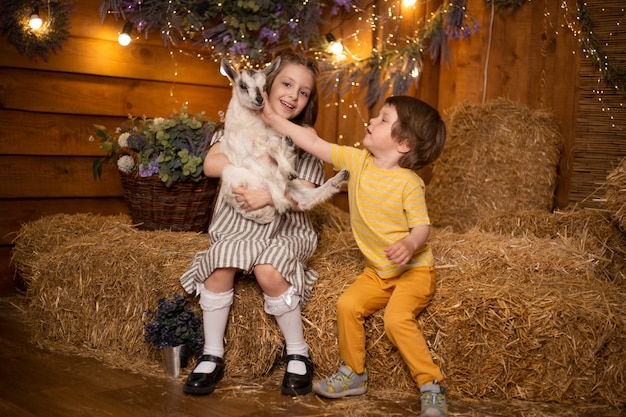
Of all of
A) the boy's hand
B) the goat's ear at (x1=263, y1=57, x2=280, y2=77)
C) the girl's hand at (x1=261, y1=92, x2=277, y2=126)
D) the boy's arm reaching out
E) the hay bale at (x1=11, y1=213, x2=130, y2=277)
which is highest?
the goat's ear at (x1=263, y1=57, x2=280, y2=77)

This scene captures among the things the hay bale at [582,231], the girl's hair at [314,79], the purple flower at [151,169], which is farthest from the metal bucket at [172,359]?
the hay bale at [582,231]

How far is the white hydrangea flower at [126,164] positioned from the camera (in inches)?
149

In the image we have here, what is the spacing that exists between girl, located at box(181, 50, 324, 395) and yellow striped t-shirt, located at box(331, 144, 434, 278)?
27 cm

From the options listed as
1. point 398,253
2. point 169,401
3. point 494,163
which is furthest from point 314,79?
point 494,163

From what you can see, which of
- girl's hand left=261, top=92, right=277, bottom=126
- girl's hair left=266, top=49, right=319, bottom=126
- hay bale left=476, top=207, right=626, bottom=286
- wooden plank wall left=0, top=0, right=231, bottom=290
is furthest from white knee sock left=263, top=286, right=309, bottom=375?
wooden plank wall left=0, top=0, right=231, bottom=290

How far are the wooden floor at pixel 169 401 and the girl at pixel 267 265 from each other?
9cm

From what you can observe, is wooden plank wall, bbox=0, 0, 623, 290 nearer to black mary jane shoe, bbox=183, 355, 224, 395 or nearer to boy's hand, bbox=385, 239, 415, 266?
black mary jane shoe, bbox=183, 355, 224, 395

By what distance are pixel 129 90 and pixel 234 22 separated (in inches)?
31.7

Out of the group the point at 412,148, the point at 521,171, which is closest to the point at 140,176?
the point at 412,148

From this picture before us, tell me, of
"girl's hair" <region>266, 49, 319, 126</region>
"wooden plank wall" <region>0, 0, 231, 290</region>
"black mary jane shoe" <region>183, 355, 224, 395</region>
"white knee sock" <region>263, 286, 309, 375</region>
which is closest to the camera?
"black mary jane shoe" <region>183, 355, 224, 395</region>

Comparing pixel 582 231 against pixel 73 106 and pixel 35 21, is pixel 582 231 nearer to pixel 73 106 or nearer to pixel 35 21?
pixel 73 106

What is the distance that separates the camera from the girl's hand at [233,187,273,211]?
2754 millimetres

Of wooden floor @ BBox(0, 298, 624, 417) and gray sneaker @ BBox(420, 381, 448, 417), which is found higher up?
gray sneaker @ BBox(420, 381, 448, 417)

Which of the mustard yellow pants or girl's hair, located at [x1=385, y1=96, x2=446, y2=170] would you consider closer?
the mustard yellow pants
